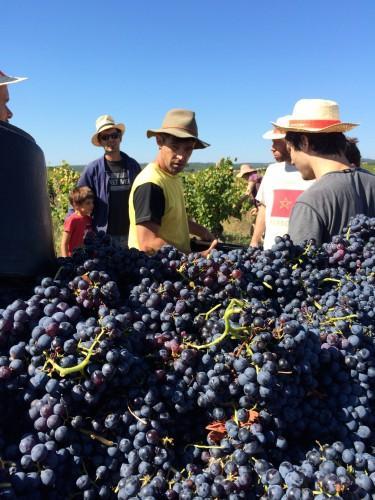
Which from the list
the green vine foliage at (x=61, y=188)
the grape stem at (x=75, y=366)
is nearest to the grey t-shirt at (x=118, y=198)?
the grape stem at (x=75, y=366)

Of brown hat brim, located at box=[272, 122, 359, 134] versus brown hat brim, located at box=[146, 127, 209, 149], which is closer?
brown hat brim, located at box=[272, 122, 359, 134]

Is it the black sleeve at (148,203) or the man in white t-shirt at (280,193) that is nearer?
the black sleeve at (148,203)

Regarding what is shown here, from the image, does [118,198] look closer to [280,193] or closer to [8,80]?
[280,193]

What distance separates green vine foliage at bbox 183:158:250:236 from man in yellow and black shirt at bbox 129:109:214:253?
10.5 metres

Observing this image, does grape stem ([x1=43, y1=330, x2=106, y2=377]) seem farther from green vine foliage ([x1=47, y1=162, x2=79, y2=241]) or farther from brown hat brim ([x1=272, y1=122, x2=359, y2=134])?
green vine foliage ([x1=47, y1=162, x2=79, y2=241])

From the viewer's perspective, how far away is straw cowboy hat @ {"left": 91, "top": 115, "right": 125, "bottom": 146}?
16.7 ft

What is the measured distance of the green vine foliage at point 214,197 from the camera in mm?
13648

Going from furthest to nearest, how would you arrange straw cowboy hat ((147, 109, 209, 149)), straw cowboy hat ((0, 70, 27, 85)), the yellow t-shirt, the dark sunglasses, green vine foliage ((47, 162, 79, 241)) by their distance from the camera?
green vine foliage ((47, 162, 79, 241)), the dark sunglasses, straw cowboy hat ((147, 109, 209, 149)), the yellow t-shirt, straw cowboy hat ((0, 70, 27, 85))

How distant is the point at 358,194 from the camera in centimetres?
233

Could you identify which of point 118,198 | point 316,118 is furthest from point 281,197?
point 118,198

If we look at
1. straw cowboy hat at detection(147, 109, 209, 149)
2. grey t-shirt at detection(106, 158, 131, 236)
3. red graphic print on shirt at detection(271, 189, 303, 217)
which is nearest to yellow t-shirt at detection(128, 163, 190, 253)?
straw cowboy hat at detection(147, 109, 209, 149)

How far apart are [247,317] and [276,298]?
0.49m

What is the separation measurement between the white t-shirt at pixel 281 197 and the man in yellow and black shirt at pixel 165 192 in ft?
3.53

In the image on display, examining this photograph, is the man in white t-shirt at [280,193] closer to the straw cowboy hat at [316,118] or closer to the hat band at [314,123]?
the straw cowboy hat at [316,118]
